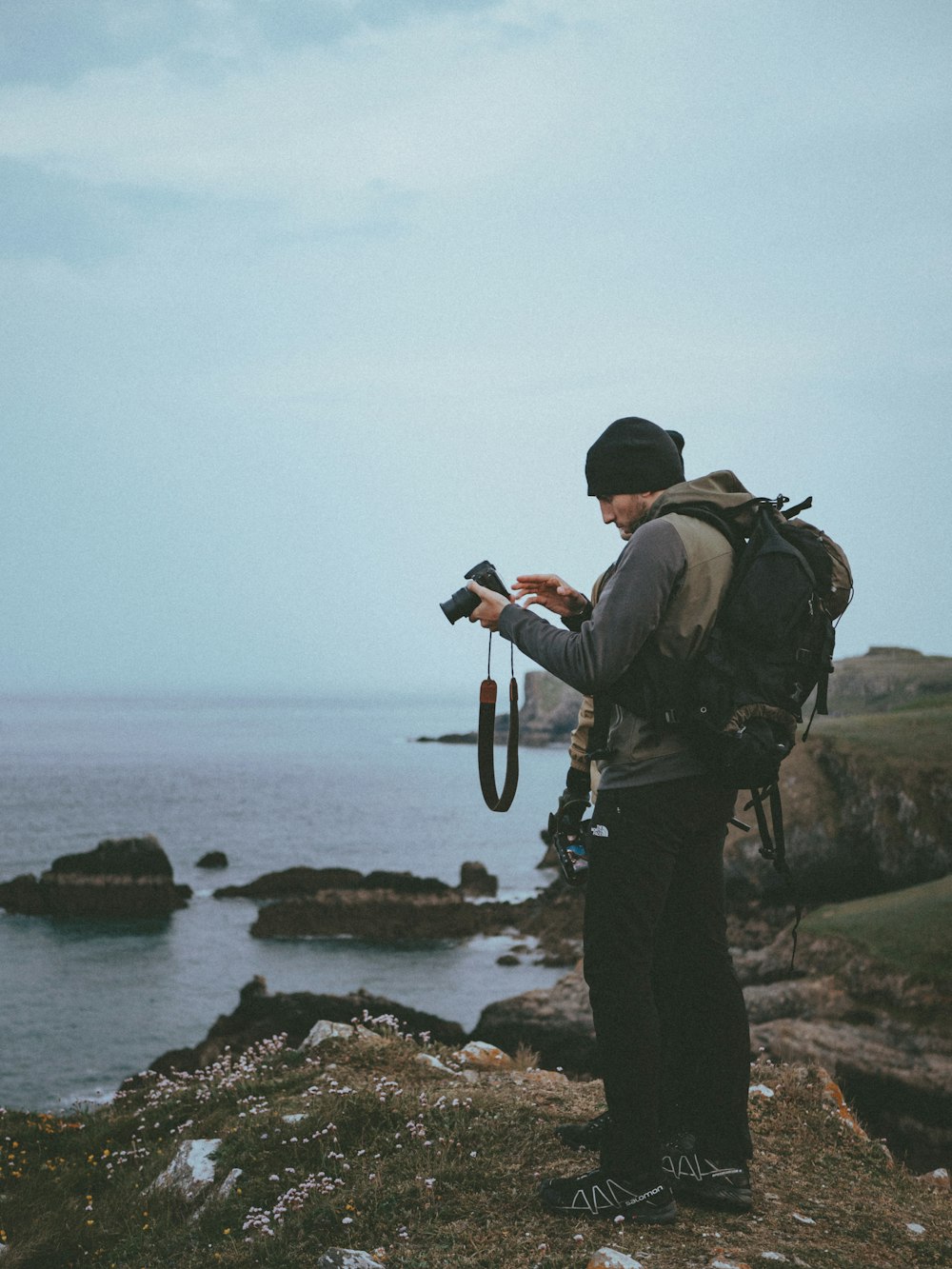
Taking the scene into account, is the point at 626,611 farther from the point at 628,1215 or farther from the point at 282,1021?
the point at 282,1021

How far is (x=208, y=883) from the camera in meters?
46.3

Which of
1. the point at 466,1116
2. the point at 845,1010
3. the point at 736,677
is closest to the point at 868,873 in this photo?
the point at 845,1010

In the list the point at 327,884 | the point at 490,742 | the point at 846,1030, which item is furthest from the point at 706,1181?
the point at 327,884

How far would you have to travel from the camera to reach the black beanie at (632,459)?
4.07 m

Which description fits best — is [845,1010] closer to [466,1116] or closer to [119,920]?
[466,1116]

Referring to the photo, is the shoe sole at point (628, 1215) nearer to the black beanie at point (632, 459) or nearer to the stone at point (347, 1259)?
the stone at point (347, 1259)

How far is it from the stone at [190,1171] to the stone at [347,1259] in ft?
5.21

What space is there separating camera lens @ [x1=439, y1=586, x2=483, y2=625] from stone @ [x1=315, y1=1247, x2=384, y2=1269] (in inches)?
94.8

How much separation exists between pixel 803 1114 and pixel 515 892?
39.1m

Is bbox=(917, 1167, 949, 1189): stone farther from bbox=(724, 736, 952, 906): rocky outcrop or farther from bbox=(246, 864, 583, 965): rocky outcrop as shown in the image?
bbox=(246, 864, 583, 965): rocky outcrop

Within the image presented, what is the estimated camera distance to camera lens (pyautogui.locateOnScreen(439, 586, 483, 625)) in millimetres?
4273

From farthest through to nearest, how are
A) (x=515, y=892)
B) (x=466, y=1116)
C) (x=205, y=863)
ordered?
(x=205, y=863)
(x=515, y=892)
(x=466, y=1116)

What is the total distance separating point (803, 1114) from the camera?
596 centimetres

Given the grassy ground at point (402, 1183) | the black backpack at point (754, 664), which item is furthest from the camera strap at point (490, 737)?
the grassy ground at point (402, 1183)
